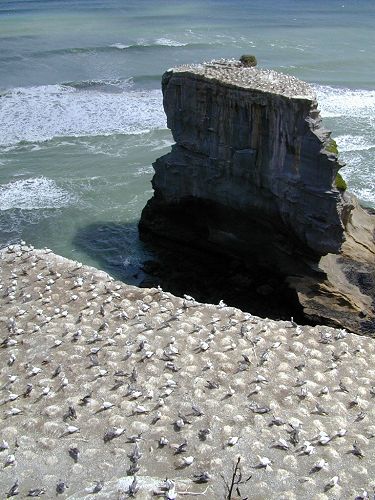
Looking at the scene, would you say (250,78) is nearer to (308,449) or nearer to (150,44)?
(308,449)

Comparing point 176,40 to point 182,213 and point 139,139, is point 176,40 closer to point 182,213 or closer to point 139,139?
point 139,139

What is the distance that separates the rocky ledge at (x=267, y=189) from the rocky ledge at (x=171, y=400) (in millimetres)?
5424

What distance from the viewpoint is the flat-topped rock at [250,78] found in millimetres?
21422

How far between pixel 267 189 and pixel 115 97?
2524 centimetres

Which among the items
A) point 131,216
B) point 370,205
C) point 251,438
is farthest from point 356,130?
point 251,438

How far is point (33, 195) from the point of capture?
31234 millimetres

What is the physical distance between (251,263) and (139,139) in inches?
621

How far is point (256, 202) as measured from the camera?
76.3ft

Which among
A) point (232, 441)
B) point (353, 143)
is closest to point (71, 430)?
point (232, 441)

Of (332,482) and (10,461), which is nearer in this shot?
(332,482)

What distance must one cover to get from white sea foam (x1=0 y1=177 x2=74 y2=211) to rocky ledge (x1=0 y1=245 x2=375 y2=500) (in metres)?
11.9

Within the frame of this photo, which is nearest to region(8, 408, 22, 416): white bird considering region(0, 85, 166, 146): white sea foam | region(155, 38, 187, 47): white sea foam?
region(0, 85, 166, 146): white sea foam

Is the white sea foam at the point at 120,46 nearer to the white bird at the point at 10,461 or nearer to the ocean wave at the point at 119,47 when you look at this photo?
the ocean wave at the point at 119,47

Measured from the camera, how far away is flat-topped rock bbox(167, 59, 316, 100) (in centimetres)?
2142
